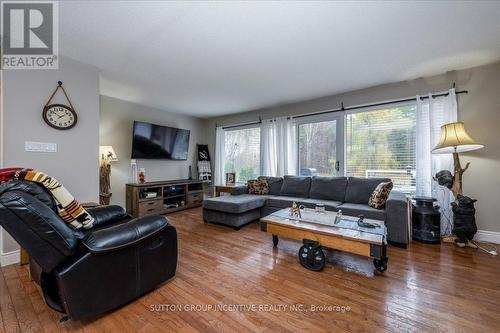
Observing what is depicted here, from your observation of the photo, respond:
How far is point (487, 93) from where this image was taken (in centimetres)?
283

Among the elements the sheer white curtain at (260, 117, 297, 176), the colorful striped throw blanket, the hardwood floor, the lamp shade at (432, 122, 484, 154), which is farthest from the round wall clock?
the lamp shade at (432, 122, 484, 154)

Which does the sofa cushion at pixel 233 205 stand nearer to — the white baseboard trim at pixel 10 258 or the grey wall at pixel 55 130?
the grey wall at pixel 55 130

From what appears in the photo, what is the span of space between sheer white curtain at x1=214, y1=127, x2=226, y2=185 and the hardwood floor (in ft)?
10.3

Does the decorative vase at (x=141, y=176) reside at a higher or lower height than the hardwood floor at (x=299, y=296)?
higher

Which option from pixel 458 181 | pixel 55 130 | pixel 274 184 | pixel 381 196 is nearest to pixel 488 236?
pixel 458 181

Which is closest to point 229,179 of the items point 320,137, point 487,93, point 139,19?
point 320,137

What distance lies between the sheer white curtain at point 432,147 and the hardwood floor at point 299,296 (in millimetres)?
754

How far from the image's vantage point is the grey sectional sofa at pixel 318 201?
2666 millimetres

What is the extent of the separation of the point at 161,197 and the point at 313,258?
332cm

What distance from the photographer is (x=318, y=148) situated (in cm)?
422

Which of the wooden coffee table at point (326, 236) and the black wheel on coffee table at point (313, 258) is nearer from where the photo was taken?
the wooden coffee table at point (326, 236)

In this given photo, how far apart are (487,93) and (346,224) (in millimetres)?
2669

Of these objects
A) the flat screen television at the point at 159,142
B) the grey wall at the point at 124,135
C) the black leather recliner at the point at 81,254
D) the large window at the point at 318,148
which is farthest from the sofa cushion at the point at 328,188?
the grey wall at the point at 124,135

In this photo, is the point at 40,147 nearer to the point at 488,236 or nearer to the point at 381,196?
the point at 381,196
